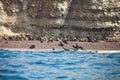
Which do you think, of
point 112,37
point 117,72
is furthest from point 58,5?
point 117,72

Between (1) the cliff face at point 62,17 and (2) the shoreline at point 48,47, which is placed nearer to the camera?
(2) the shoreline at point 48,47

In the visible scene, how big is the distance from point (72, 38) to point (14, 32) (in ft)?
20.5

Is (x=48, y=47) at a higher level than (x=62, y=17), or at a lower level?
lower

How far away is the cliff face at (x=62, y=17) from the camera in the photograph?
97.7ft

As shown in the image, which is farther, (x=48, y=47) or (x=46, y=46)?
(x=46, y=46)

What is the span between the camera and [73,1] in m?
31.3

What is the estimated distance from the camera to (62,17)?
101 feet

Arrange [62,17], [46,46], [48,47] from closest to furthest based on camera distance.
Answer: [48,47]
[46,46]
[62,17]

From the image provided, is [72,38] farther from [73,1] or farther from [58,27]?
[73,1]

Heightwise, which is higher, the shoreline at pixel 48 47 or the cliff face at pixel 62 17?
the cliff face at pixel 62 17

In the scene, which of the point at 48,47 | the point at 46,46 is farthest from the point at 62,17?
the point at 48,47

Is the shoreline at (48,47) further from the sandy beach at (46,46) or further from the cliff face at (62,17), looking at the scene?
the cliff face at (62,17)

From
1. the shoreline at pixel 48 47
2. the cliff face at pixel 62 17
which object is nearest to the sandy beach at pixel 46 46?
the shoreline at pixel 48 47

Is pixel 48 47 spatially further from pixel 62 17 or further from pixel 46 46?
pixel 62 17
